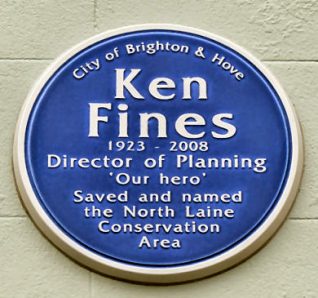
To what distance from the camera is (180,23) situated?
12.8 feet

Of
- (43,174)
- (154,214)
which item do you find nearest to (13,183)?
(43,174)

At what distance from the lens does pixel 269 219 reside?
138 inches

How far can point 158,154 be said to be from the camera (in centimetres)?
364

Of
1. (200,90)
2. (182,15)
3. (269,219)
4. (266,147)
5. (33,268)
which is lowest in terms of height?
(33,268)

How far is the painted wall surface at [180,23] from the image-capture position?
3.47m

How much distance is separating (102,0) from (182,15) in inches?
14.3

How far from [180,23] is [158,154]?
641mm

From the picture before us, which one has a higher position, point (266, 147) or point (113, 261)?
point (266, 147)

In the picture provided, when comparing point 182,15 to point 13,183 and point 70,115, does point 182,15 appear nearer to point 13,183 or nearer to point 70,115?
point 70,115

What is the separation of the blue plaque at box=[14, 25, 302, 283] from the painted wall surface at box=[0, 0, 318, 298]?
6cm

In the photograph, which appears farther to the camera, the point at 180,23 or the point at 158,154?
the point at 180,23

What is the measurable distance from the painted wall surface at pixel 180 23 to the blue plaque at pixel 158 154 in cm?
6

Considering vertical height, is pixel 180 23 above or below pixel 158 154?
above

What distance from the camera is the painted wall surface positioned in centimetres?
347
